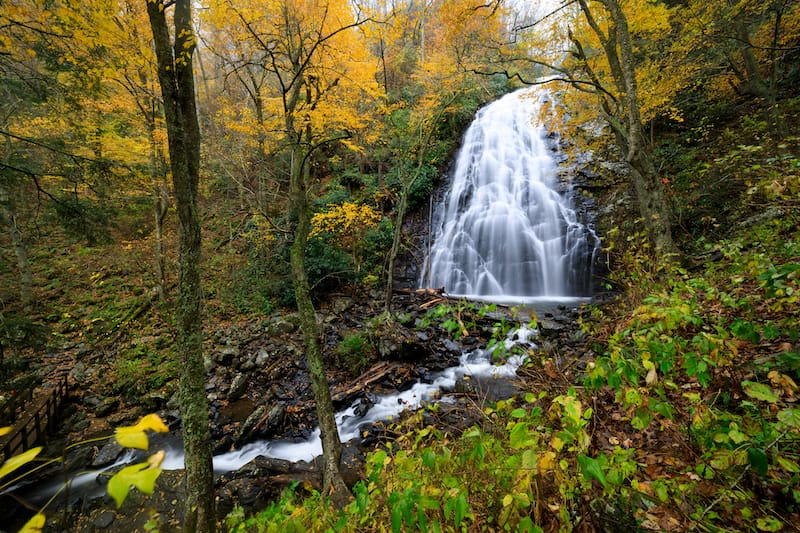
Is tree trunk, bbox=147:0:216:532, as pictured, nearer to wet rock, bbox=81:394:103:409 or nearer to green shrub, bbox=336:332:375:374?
green shrub, bbox=336:332:375:374

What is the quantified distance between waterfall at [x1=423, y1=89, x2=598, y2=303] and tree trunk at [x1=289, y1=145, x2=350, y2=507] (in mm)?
7503

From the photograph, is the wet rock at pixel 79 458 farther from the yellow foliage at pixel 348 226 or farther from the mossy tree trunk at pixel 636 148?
the mossy tree trunk at pixel 636 148

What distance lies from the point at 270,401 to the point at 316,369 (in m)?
3.20

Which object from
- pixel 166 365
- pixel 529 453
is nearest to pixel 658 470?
pixel 529 453

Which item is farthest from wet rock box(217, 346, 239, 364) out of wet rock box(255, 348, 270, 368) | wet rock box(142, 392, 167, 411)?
wet rock box(142, 392, 167, 411)

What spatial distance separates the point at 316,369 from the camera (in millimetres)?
4660

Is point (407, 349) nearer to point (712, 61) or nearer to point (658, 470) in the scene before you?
point (658, 470)

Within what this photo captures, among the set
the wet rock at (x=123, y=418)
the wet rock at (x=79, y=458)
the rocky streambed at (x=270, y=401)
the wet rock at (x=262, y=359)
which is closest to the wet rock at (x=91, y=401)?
the rocky streambed at (x=270, y=401)

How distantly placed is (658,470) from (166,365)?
9.72 m

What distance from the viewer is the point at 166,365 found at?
829 centimetres

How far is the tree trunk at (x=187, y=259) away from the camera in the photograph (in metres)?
3.44

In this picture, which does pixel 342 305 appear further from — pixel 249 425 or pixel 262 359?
pixel 249 425

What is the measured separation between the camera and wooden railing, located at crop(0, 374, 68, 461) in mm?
5457

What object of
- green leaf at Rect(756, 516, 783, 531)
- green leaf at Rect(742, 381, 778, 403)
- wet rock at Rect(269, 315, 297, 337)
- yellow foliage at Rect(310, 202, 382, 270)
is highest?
yellow foliage at Rect(310, 202, 382, 270)
